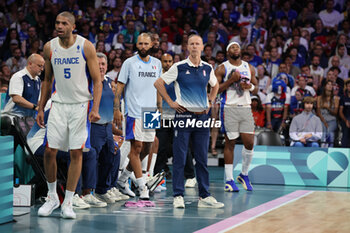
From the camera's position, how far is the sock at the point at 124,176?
28.5 feet

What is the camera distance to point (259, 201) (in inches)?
331

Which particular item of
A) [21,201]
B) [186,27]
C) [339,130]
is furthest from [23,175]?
[186,27]

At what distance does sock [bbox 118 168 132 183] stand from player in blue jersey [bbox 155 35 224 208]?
48.6 inches

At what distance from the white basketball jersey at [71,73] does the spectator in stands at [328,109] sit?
23.3ft

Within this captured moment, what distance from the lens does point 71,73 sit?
6578 mm

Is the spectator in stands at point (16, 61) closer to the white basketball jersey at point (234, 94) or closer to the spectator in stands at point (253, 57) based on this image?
the spectator in stands at point (253, 57)

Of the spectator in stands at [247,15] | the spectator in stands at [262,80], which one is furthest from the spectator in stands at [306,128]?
the spectator in stands at [247,15]

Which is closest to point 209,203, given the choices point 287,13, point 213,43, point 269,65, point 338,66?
point 269,65

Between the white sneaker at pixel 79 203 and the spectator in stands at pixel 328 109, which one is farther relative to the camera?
the spectator in stands at pixel 328 109

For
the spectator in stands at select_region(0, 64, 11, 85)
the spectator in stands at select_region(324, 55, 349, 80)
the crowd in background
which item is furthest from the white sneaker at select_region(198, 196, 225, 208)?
the spectator in stands at select_region(324, 55, 349, 80)

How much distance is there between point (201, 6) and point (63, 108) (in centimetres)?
1144

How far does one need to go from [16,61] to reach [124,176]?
25.4 feet

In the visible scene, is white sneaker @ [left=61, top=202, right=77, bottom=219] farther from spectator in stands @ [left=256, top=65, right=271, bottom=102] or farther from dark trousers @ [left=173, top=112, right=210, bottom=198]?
spectator in stands @ [left=256, top=65, right=271, bottom=102]

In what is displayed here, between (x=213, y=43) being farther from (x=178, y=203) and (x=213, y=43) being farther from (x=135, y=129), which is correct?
(x=178, y=203)
